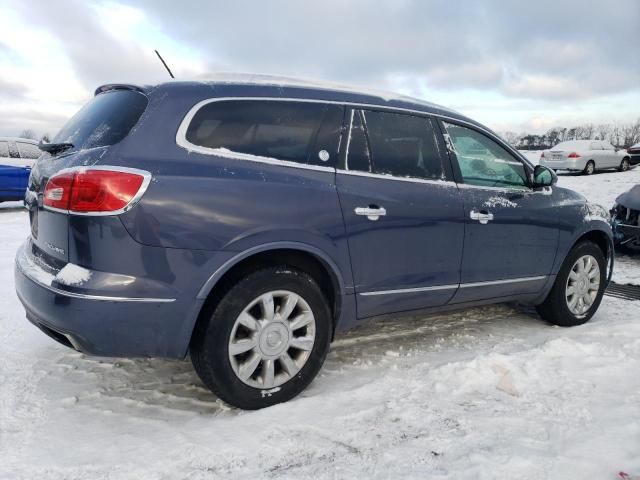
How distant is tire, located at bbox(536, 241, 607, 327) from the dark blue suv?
1.08 metres

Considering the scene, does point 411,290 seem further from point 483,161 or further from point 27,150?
point 27,150

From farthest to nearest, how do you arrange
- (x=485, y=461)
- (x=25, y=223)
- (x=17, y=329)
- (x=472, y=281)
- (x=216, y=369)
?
(x=25, y=223)
(x=17, y=329)
(x=472, y=281)
(x=216, y=369)
(x=485, y=461)

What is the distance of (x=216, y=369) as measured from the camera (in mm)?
2645

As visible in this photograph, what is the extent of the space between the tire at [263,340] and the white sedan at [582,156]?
17.8 metres

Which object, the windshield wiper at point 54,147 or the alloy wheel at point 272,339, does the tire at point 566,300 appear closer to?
the alloy wheel at point 272,339

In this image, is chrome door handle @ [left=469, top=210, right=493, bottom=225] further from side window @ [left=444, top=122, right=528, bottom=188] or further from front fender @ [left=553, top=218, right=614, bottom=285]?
front fender @ [left=553, top=218, right=614, bottom=285]

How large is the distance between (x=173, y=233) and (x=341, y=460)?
1312 millimetres

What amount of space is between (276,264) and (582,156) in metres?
18.8

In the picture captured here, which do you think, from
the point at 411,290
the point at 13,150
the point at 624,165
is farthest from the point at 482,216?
the point at 624,165

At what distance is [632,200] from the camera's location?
711 centimetres


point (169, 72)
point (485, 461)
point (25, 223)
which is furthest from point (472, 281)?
point (25, 223)

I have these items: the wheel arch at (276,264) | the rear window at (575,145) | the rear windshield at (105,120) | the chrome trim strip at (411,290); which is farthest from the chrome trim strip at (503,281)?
→ the rear window at (575,145)

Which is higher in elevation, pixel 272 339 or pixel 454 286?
pixel 454 286

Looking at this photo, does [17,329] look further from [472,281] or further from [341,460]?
[472,281]
